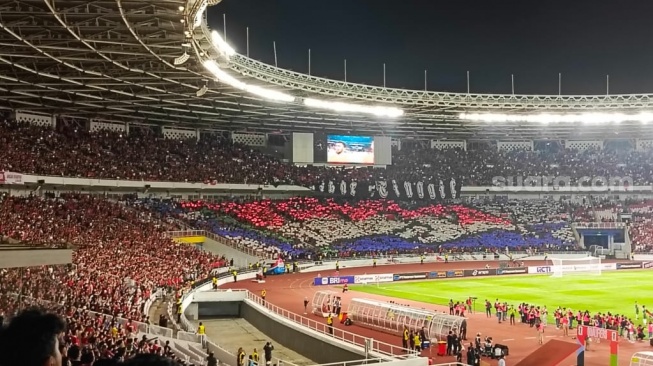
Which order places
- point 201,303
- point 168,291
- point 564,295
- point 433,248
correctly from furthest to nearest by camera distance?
1. point 433,248
2. point 564,295
3. point 201,303
4. point 168,291

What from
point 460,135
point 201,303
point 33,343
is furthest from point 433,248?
point 33,343

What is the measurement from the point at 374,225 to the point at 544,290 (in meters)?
27.7

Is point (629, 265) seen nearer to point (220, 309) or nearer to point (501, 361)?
point (220, 309)

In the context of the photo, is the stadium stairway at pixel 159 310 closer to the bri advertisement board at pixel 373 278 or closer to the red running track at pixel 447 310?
the red running track at pixel 447 310

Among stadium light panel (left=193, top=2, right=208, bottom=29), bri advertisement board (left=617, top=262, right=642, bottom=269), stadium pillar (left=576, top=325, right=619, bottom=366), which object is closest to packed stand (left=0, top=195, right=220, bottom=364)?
stadium light panel (left=193, top=2, right=208, bottom=29)

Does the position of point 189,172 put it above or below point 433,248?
above

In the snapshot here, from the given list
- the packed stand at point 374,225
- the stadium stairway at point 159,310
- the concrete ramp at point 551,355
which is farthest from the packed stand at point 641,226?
the stadium stairway at point 159,310

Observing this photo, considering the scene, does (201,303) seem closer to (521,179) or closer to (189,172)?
(189,172)

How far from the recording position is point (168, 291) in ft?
128

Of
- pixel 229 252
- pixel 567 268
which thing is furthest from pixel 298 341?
pixel 567 268

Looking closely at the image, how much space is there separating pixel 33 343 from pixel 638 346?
3299 centimetres

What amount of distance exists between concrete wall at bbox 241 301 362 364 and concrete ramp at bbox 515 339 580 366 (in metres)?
7.22
